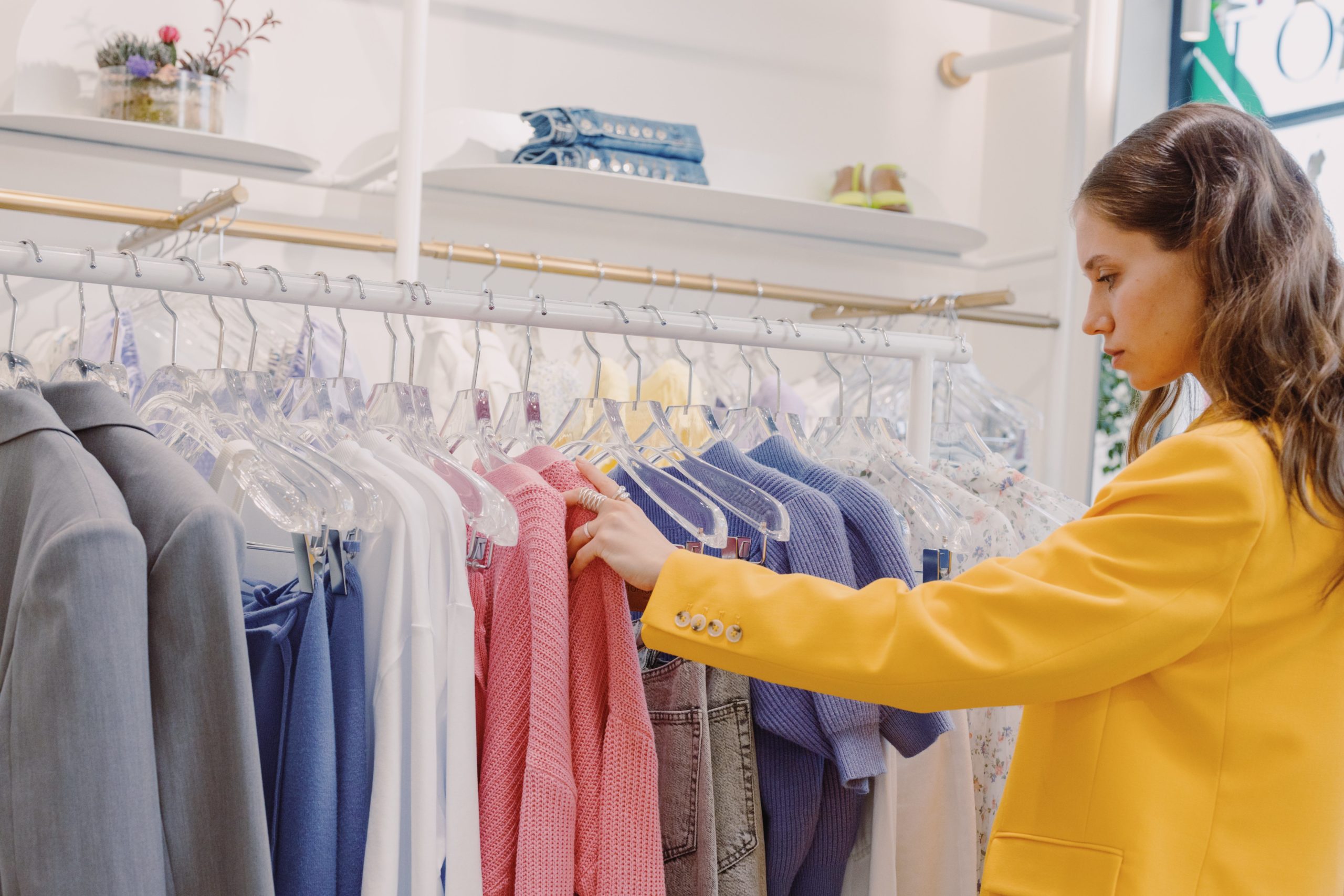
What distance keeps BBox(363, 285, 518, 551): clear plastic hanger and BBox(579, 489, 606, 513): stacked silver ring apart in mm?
64

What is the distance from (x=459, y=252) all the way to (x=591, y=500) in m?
0.99

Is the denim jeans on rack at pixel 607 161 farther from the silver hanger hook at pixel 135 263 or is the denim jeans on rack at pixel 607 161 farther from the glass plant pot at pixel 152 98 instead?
the silver hanger hook at pixel 135 263

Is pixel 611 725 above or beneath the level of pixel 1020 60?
beneath

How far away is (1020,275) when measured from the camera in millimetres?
3152

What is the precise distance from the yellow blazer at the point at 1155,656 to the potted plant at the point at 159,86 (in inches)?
60.7

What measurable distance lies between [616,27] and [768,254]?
660 millimetres

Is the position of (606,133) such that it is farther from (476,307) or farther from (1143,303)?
(1143,303)

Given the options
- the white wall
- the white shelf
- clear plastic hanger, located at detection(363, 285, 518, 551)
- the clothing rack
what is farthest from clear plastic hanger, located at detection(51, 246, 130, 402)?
the white shelf

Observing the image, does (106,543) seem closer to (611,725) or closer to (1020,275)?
(611,725)

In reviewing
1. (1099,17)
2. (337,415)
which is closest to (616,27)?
(1099,17)

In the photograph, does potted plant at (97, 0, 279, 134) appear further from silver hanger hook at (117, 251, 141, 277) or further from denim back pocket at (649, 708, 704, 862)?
denim back pocket at (649, 708, 704, 862)

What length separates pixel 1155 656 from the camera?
39.4 inches

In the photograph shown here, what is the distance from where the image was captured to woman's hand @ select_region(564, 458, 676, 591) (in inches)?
42.3

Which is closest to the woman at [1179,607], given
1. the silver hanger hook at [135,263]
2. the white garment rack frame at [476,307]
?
the white garment rack frame at [476,307]
